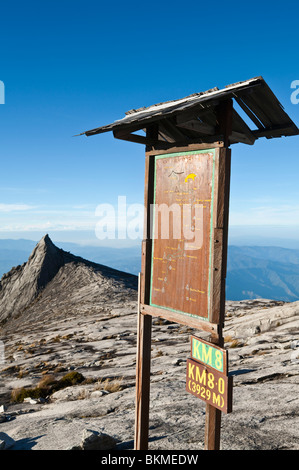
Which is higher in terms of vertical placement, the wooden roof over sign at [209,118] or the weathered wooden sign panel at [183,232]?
the wooden roof over sign at [209,118]

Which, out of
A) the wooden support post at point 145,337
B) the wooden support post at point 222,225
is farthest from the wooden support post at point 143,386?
the wooden support post at point 222,225

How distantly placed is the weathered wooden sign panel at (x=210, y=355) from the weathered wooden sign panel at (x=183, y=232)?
1.47ft

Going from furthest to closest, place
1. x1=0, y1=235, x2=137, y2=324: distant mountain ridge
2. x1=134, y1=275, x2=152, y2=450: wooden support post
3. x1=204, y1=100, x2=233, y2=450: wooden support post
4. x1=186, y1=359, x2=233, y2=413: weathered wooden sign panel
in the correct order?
x1=0, y1=235, x2=137, y2=324: distant mountain ridge → x1=134, y1=275, x2=152, y2=450: wooden support post → x1=204, y1=100, x2=233, y2=450: wooden support post → x1=186, y1=359, x2=233, y2=413: weathered wooden sign panel

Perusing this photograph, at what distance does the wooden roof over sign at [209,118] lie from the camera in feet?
19.4

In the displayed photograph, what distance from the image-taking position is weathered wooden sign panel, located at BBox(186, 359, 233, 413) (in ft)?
18.2

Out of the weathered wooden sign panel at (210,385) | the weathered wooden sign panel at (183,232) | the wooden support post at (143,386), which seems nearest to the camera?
the weathered wooden sign panel at (210,385)

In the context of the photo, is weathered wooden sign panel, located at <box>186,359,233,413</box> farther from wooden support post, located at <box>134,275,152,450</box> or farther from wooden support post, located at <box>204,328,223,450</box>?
wooden support post, located at <box>134,275,152,450</box>

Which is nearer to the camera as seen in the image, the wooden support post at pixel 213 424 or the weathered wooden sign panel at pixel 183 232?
the wooden support post at pixel 213 424

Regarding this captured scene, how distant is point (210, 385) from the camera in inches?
231

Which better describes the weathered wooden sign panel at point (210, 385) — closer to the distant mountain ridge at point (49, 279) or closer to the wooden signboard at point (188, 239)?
the wooden signboard at point (188, 239)

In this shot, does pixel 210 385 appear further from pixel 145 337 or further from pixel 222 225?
pixel 222 225

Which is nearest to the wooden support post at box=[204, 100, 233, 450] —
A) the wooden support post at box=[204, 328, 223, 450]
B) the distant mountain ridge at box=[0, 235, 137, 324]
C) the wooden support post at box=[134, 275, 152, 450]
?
the wooden support post at box=[204, 328, 223, 450]

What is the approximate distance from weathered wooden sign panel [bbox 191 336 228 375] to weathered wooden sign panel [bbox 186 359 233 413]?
0.08m

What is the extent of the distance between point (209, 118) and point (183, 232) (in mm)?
2554
